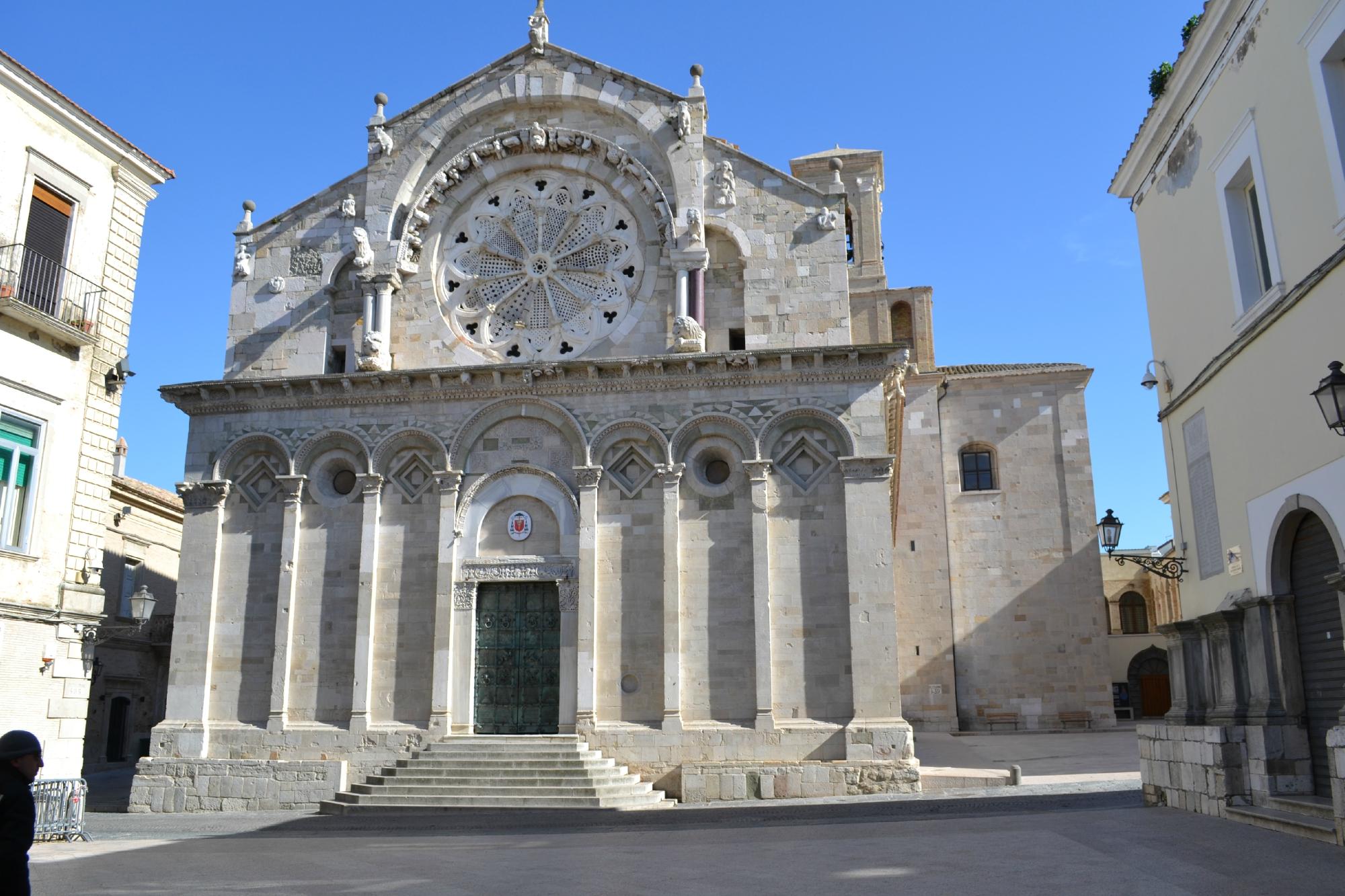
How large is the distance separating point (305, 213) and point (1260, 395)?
57.3ft

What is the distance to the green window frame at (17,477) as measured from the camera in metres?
15.9

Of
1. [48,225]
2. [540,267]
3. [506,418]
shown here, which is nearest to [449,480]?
[506,418]

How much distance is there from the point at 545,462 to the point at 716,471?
3123mm

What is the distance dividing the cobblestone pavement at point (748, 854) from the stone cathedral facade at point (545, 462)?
2.88 meters

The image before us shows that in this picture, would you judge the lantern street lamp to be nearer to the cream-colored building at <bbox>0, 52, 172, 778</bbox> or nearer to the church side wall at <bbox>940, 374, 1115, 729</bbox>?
the cream-colored building at <bbox>0, 52, 172, 778</bbox>

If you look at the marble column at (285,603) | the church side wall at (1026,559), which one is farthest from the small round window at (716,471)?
the church side wall at (1026,559)

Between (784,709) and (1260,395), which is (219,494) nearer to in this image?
(784,709)

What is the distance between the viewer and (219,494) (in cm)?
1986

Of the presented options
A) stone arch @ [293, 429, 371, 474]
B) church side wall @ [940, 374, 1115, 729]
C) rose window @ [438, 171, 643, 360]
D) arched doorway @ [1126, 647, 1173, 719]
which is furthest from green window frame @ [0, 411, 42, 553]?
arched doorway @ [1126, 647, 1173, 719]

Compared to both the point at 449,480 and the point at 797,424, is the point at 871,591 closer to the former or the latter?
the point at 797,424

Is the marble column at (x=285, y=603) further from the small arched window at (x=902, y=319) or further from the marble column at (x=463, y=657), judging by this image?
the small arched window at (x=902, y=319)

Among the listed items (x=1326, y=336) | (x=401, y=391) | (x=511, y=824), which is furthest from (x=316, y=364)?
(x=1326, y=336)

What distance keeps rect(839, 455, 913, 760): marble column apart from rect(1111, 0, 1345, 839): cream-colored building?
4005mm

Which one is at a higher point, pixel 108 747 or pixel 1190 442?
pixel 1190 442
